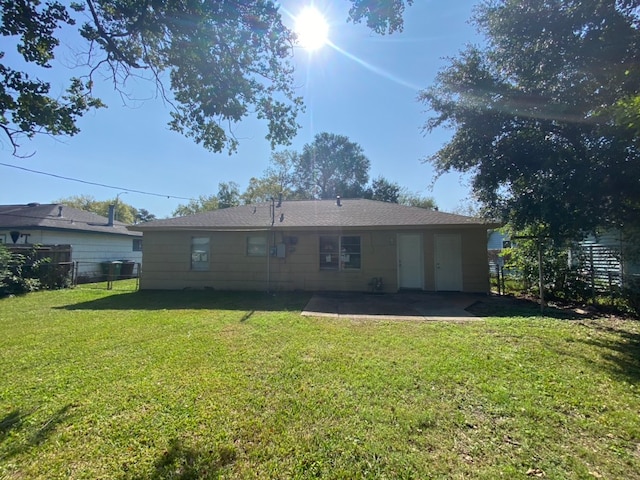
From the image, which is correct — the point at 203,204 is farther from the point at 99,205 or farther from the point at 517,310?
the point at 517,310

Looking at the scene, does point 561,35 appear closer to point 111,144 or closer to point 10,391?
point 10,391

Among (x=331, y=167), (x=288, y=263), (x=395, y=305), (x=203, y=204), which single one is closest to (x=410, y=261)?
(x=395, y=305)

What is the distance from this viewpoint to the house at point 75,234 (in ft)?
42.7

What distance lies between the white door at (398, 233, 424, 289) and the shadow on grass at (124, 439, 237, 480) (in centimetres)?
862

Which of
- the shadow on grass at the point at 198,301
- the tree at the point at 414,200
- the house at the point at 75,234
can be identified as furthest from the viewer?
the tree at the point at 414,200

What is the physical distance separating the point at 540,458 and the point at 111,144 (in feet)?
60.3

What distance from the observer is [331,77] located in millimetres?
7559

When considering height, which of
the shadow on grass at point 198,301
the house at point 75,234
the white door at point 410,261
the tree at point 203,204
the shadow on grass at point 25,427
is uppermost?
the tree at point 203,204

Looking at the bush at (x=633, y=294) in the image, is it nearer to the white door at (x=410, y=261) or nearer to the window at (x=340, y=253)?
the white door at (x=410, y=261)

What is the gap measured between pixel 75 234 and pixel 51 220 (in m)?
1.13

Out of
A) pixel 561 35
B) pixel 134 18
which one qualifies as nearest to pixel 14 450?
pixel 134 18

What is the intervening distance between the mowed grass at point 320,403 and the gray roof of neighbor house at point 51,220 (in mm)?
10763

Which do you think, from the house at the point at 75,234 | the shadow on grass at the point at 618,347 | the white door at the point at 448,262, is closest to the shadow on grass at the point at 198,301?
the white door at the point at 448,262

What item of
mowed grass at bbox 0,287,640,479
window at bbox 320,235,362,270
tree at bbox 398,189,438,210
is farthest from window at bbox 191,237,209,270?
tree at bbox 398,189,438,210
